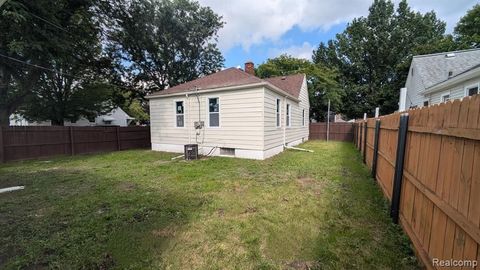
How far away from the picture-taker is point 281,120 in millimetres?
10539

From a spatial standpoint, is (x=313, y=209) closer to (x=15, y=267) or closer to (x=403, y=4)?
(x=15, y=267)

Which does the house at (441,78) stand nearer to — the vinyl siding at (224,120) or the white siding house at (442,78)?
the white siding house at (442,78)

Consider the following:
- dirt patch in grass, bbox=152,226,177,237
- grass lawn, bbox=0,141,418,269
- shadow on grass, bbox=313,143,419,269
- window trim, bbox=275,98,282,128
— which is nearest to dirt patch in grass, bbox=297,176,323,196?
grass lawn, bbox=0,141,418,269

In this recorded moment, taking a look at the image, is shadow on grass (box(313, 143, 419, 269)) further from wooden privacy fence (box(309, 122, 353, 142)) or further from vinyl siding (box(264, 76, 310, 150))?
wooden privacy fence (box(309, 122, 353, 142))

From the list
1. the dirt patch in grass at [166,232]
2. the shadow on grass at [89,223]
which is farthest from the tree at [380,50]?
the dirt patch in grass at [166,232]

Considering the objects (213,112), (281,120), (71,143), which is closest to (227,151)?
(213,112)

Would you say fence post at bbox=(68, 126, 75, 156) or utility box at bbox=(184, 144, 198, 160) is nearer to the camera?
utility box at bbox=(184, 144, 198, 160)

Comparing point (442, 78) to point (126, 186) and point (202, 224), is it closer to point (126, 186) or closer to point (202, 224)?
point (202, 224)

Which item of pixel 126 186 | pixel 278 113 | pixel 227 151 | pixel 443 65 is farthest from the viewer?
pixel 443 65

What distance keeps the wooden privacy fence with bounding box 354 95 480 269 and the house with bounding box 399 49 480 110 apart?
7.51 m

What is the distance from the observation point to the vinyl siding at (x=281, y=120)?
28.7 feet

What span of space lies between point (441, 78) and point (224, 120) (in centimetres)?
1207

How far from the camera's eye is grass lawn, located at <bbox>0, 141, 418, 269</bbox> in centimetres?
244

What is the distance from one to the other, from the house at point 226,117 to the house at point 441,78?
16.8 ft
